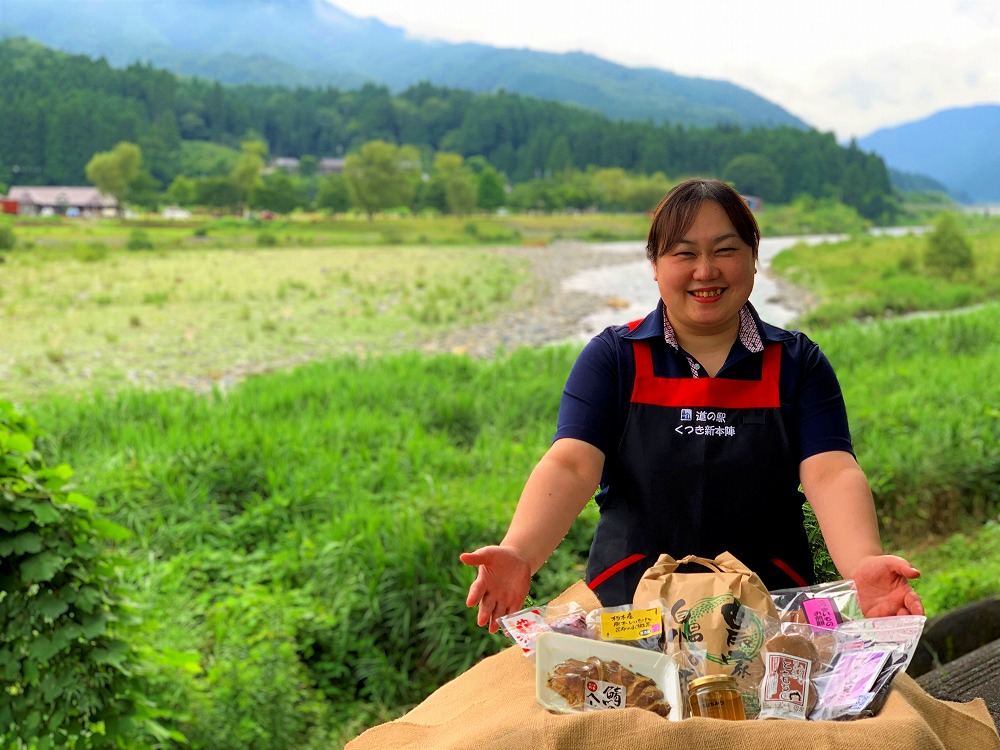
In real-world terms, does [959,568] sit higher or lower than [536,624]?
lower

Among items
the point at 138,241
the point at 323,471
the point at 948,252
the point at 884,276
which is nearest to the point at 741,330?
the point at 323,471

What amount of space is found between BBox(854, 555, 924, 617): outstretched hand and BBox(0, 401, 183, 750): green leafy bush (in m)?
1.41

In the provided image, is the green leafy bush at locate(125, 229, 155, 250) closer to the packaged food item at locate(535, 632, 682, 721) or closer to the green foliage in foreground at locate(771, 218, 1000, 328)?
the green foliage in foreground at locate(771, 218, 1000, 328)

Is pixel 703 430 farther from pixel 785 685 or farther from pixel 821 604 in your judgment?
pixel 785 685

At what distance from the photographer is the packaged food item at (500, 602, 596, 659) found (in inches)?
34.8

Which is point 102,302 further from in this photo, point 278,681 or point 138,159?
point 278,681

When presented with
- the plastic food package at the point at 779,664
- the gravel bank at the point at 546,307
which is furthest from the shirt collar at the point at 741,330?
the gravel bank at the point at 546,307

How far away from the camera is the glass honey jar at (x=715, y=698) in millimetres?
804

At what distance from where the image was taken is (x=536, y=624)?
903 mm

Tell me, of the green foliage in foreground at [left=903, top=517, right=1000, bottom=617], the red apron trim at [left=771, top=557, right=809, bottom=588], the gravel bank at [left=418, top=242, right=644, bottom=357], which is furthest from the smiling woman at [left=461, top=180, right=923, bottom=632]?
the gravel bank at [left=418, top=242, right=644, bottom=357]

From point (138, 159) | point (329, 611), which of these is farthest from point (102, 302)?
point (329, 611)

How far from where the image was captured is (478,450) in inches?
194

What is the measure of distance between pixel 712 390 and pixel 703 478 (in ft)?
0.34

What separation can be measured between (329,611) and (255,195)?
9433 mm
